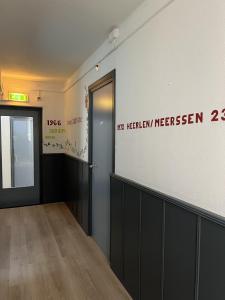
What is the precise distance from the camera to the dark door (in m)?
4.78

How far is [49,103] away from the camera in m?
5.05

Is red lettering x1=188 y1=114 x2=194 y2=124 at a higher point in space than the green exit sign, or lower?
lower

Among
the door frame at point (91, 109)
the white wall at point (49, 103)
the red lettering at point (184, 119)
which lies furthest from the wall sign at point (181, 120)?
the white wall at point (49, 103)

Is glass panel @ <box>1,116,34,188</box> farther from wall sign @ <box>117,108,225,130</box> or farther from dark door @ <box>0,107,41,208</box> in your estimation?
wall sign @ <box>117,108,225,130</box>

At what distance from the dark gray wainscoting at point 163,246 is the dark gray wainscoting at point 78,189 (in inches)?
41.7

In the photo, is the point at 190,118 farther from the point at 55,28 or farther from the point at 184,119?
the point at 55,28

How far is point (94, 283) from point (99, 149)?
158 cm

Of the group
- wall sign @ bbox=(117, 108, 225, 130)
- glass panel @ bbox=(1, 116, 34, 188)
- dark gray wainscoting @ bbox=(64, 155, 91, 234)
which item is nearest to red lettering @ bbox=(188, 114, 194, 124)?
wall sign @ bbox=(117, 108, 225, 130)

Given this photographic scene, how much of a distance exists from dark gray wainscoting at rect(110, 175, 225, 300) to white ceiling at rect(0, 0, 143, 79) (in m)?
1.60

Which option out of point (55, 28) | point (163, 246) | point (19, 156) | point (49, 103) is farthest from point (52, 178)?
point (163, 246)

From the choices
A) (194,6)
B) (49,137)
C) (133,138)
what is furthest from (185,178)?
(49,137)

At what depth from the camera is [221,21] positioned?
127 centimetres

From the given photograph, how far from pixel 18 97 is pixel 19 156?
1210 millimetres

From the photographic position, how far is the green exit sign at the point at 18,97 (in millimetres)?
4649
